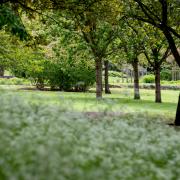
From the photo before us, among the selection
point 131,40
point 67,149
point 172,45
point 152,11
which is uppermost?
point 152,11

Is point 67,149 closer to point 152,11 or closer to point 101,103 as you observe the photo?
point 101,103

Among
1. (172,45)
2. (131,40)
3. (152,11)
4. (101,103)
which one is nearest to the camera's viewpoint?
(101,103)

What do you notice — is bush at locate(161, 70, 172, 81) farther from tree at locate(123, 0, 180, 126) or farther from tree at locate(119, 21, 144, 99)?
tree at locate(123, 0, 180, 126)

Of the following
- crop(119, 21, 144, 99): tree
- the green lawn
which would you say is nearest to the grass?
the green lawn

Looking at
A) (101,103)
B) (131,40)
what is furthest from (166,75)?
(101,103)

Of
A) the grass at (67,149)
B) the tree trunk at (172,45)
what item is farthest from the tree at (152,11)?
the grass at (67,149)

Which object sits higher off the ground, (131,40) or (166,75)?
(131,40)

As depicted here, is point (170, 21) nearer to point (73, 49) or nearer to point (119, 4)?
point (119, 4)

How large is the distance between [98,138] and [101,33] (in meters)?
25.5

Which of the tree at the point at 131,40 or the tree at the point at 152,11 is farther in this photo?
the tree at the point at 131,40

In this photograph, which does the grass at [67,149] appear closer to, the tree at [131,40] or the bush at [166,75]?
the tree at [131,40]

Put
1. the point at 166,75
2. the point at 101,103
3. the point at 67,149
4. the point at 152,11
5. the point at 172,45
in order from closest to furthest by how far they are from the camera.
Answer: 1. the point at 67,149
2. the point at 101,103
3. the point at 172,45
4. the point at 152,11
5. the point at 166,75

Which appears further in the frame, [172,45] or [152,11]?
[152,11]

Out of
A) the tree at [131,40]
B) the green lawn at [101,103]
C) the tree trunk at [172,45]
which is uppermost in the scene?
the tree at [131,40]
